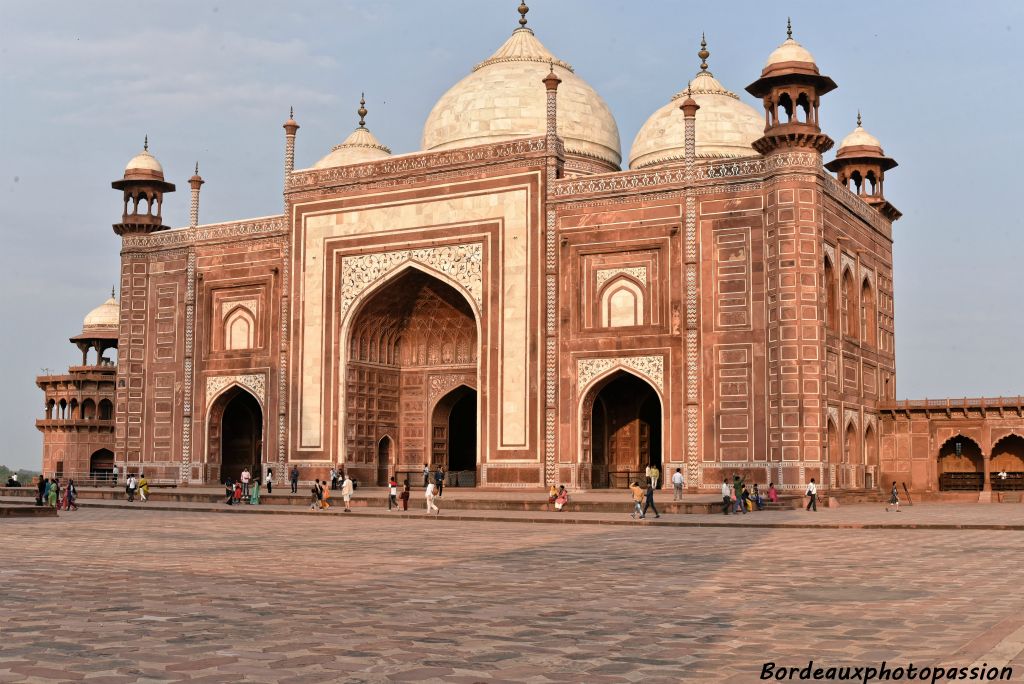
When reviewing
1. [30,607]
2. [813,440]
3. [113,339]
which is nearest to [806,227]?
[813,440]

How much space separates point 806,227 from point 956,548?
41.4ft

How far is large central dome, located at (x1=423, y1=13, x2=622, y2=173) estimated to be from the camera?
31.7m

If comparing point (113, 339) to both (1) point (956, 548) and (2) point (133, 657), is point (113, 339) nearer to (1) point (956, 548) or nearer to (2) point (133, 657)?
(1) point (956, 548)

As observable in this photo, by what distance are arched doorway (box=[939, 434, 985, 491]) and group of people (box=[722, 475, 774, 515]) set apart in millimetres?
8059

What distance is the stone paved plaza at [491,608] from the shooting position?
568 centimetres

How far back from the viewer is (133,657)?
575 cm

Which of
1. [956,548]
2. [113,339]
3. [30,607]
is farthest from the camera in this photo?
[113,339]

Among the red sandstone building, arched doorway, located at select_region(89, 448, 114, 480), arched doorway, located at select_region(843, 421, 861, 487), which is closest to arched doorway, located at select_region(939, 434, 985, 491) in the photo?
the red sandstone building

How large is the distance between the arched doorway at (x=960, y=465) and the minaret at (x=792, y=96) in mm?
9392

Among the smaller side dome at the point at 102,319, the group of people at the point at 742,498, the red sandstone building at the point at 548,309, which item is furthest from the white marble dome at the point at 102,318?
the group of people at the point at 742,498

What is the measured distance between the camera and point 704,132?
31.9 m

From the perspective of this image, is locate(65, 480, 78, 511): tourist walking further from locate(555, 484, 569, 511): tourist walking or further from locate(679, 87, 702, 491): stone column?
A: locate(679, 87, 702, 491): stone column

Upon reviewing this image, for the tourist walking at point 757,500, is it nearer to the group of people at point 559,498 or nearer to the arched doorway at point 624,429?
the group of people at point 559,498

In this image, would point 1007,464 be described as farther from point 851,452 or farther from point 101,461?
point 101,461
